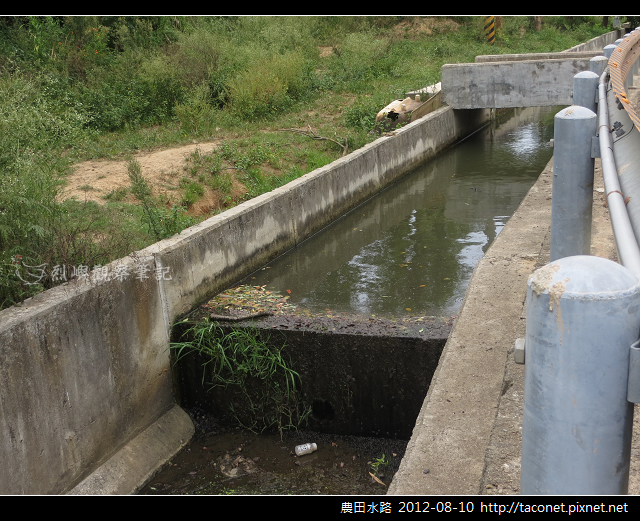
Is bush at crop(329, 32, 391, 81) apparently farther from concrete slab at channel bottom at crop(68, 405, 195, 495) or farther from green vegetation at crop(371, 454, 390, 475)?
green vegetation at crop(371, 454, 390, 475)

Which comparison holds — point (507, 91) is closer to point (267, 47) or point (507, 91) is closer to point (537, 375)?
point (267, 47)

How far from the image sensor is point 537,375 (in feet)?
3.60

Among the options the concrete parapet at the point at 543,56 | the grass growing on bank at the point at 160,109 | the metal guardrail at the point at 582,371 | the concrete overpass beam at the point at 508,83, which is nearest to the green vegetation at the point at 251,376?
the grass growing on bank at the point at 160,109

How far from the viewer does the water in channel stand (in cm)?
545

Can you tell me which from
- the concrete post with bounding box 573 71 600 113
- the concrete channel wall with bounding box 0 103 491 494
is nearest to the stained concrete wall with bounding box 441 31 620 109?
the concrete channel wall with bounding box 0 103 491 494

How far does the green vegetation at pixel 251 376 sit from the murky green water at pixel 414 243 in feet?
3.05

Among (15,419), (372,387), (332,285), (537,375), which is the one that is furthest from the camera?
(332,285)

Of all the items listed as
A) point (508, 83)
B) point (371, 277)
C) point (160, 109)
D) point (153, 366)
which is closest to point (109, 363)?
point (153, 366)

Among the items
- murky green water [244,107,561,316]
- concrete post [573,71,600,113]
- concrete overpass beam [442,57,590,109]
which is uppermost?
concrete post [573,71,600,113]

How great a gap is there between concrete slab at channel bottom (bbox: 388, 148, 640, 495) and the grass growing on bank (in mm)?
3271

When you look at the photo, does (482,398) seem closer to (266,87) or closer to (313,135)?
(313,135)

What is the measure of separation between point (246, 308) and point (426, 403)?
10.4ft

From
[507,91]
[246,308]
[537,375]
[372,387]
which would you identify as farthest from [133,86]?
[537,375]

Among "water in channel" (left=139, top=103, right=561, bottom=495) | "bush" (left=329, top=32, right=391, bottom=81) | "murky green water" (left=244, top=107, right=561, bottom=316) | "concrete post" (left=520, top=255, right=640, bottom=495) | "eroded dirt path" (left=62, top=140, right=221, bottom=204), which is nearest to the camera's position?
"concrete post" (left=520, top=255, right=640, bottom=495)
